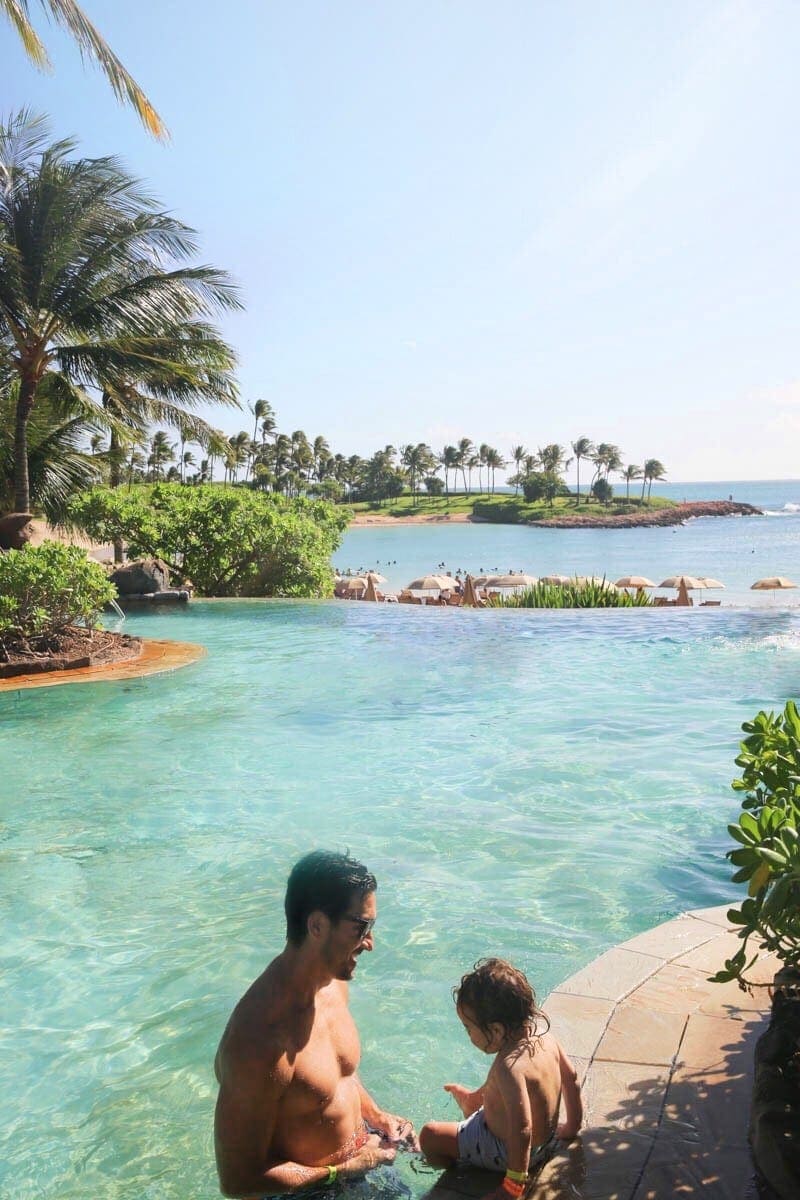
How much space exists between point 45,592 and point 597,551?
72570 mm

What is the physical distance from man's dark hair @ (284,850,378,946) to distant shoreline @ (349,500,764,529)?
4029 inches

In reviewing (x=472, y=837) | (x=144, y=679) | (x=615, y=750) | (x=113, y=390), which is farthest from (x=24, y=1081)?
(x=113, y=390)

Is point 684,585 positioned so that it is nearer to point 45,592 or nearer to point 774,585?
point 774,585

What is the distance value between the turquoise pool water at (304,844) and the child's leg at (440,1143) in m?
0.12

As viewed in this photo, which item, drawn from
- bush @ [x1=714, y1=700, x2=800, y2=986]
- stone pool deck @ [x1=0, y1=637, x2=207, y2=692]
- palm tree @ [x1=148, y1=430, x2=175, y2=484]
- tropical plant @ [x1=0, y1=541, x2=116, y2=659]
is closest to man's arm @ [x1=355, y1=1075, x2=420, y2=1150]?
bush @ [x1=714, y1=700, x2=800, y2=986]

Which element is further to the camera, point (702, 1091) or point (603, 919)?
point (603, 919)

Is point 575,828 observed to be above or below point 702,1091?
below

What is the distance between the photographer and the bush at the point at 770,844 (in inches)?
95.6

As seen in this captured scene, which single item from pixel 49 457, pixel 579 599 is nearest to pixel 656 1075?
pixel 579 599

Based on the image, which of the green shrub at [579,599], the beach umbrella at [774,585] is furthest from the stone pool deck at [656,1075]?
the beach umbrella at [774,585]

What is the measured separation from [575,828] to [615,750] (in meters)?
2.25

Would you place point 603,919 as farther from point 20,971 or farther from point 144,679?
point 144,679

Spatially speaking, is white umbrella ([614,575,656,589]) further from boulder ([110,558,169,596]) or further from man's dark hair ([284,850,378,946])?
man's dark hair ([284,850,378,946])

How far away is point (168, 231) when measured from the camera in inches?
760
